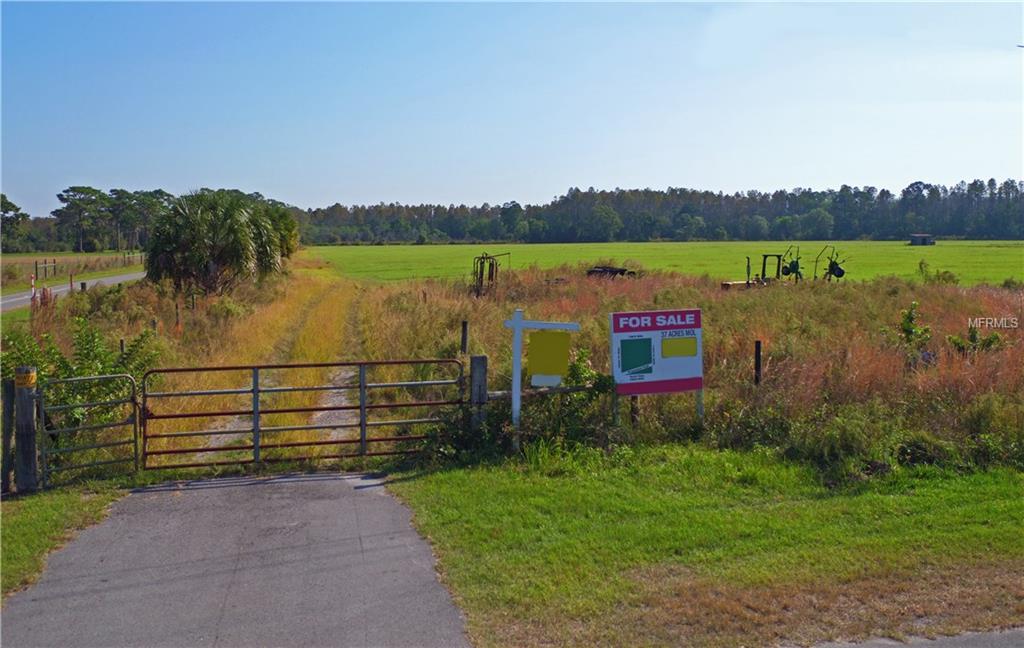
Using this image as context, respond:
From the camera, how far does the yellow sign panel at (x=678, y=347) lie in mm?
9741

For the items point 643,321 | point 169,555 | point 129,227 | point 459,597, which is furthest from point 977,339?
point 129,227

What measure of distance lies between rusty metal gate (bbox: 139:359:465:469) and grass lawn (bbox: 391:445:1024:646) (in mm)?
1263

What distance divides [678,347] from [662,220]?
5158 inches

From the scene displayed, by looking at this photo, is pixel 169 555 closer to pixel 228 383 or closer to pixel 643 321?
pixel 643 321

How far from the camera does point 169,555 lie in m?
6.35

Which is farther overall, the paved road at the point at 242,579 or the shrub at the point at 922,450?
the shrub at the point at 922,450

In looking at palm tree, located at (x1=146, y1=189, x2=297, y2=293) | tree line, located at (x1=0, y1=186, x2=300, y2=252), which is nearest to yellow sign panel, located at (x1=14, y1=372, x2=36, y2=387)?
palm tree, located at (x1=146, y1=189, x2=297, y2=293)

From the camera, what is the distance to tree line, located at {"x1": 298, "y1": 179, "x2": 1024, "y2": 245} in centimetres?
12825

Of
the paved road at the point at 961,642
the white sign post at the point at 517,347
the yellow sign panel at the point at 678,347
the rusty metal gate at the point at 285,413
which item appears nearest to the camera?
the paved road at the point at 961,642

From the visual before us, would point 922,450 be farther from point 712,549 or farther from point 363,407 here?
point 363,407

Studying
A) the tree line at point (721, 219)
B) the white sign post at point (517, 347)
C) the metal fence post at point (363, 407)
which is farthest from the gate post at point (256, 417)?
the tree line at point (721, 219)

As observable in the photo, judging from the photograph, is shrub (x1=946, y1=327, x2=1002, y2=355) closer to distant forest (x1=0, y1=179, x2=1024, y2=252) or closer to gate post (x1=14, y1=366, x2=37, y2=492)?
gate post (x1=14, y1=366, x2=37, y2=492)

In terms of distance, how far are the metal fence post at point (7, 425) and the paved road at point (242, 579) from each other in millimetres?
1333

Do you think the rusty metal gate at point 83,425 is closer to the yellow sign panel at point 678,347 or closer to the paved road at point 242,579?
the paved road at point 242,579
